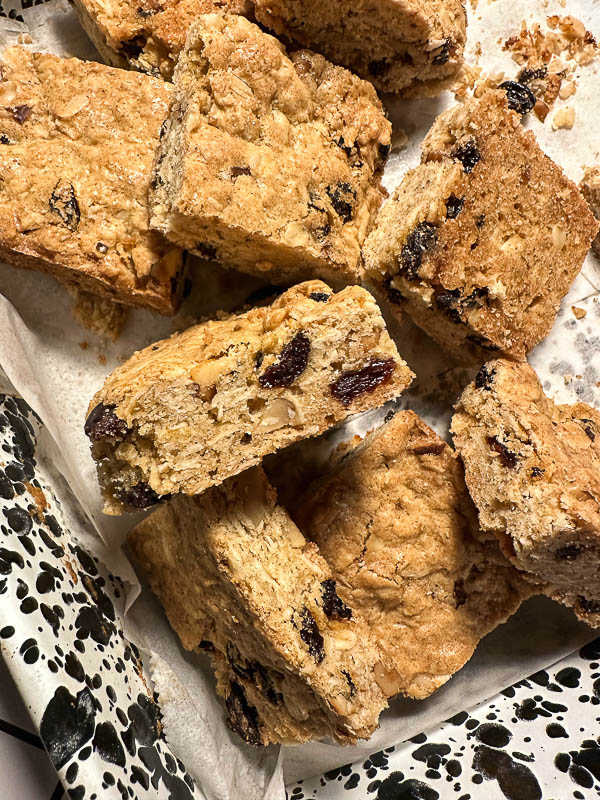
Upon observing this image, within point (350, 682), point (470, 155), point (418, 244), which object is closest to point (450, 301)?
point (418, 244)

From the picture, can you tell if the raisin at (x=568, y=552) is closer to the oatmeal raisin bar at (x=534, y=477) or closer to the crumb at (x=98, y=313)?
the oatmeal raisin bar at (x=534, y=477)

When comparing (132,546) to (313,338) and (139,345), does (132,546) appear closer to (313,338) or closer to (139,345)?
(139,345)

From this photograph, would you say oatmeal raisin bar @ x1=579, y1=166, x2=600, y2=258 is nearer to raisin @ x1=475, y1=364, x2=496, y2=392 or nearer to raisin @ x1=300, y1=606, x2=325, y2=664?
raisin @ x1=475, y1=364, x2=496, y2=392

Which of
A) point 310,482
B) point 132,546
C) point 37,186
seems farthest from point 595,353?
point 37,186

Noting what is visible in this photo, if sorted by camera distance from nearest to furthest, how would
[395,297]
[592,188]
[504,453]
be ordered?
[504,453]
[395,297]
[592,188]

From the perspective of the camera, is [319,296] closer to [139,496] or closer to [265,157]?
[265,157]

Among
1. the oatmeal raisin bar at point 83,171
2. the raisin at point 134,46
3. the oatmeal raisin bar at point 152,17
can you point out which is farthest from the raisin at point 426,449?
the raisin at point 134,46
